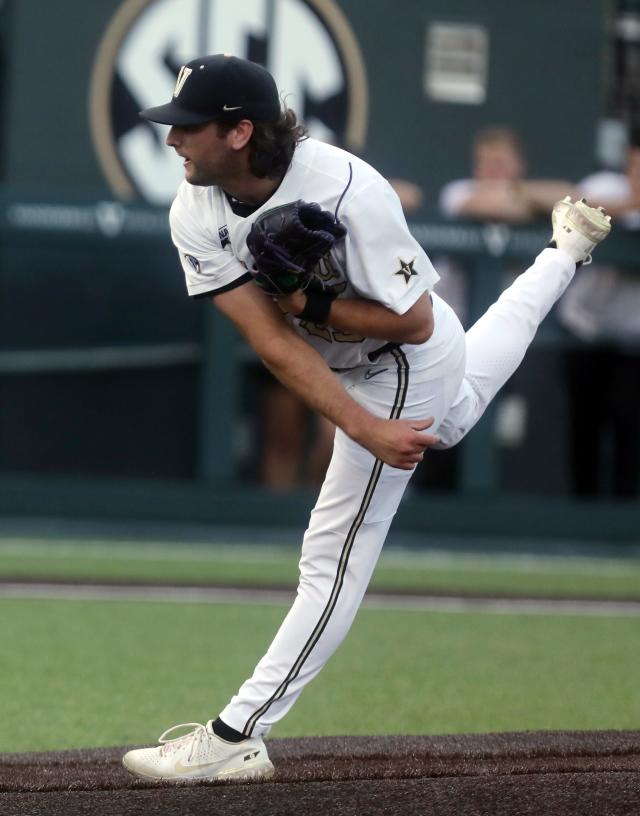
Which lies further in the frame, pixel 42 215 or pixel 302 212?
pixel 42 215

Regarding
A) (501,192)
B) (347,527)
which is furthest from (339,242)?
(501,192)

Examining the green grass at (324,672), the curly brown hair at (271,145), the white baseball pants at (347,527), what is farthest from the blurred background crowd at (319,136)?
the curly brown hair at (271,145)

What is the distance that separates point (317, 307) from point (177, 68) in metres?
7.24

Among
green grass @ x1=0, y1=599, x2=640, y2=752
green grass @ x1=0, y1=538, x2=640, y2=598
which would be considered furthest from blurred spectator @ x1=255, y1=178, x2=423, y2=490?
green grass @ x1=0, y1=599, x2=640, y2=752

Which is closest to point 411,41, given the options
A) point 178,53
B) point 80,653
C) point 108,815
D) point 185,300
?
point 178,53

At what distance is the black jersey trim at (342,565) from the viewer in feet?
13.8

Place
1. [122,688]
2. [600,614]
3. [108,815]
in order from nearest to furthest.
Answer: [108,815]
[122,688]
[600,614]

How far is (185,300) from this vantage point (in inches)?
438

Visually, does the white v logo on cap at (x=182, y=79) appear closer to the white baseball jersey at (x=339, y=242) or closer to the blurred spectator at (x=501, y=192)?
the white baseball jersey at (x=339, y=242)

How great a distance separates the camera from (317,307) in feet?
13.3

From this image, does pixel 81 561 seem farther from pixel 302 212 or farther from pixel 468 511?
pixel 302 212

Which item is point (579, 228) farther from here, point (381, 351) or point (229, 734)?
point (229, 734)

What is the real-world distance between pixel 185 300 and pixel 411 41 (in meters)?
2.36

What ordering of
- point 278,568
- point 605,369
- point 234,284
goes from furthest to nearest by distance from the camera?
1. point 605,369
2. point 278,568
3. point 234,284
